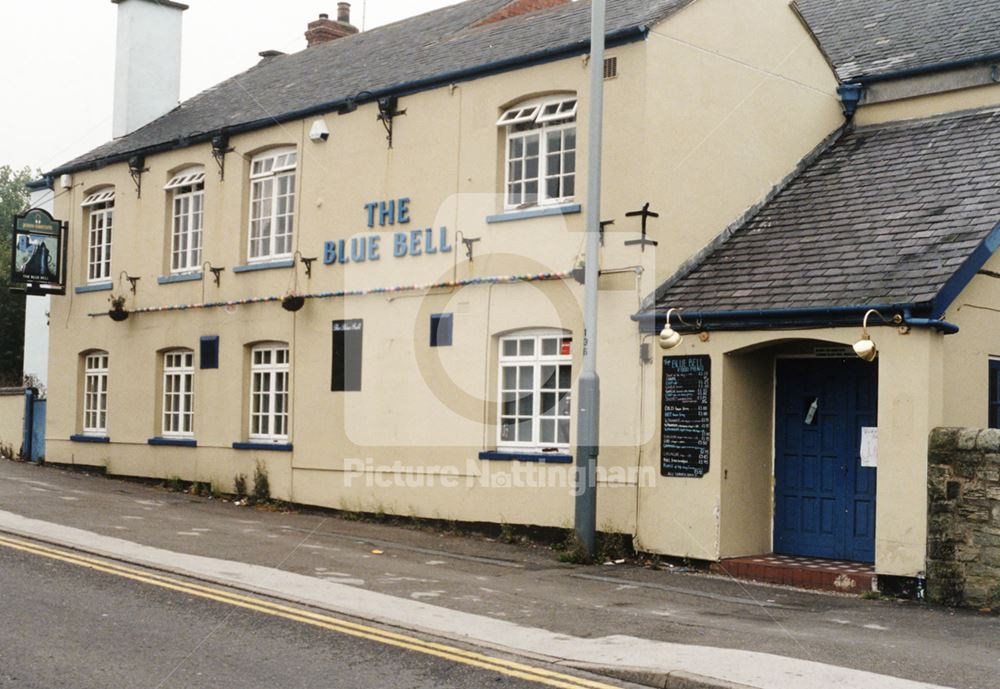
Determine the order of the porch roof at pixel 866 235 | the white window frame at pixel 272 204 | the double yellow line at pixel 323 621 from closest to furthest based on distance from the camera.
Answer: the double yellow line at pixel 323 621 → the porch roof at pixel 866 235 → the white window frame at pixel 272 204

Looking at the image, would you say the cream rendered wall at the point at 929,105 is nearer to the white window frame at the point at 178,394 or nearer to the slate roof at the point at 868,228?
the slate roof at the point at 868,228

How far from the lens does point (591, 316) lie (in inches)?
539

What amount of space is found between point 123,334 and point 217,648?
49.9 ft

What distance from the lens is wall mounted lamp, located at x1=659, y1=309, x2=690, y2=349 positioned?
44.9 ft

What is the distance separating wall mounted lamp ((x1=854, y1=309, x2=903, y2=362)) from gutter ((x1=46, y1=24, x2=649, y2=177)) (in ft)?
15.3

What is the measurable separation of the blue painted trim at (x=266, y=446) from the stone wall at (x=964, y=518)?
10.4 meters

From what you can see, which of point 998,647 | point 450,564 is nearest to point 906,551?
point 998,647

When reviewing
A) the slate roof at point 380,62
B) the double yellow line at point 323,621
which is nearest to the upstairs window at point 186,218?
the slate roof at point 380,62

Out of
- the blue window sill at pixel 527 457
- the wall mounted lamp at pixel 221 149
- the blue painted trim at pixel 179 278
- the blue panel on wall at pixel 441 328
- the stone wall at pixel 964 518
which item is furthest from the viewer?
the blue painted trim at pixel 179 278

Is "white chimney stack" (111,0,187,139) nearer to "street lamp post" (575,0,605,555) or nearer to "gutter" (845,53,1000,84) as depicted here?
"street lamp post" (575,0,605,555)

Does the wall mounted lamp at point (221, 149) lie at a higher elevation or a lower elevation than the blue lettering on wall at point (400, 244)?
higher

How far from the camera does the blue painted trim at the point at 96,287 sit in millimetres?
23172

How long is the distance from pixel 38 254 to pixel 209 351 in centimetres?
565

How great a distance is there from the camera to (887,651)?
921 centimetres
